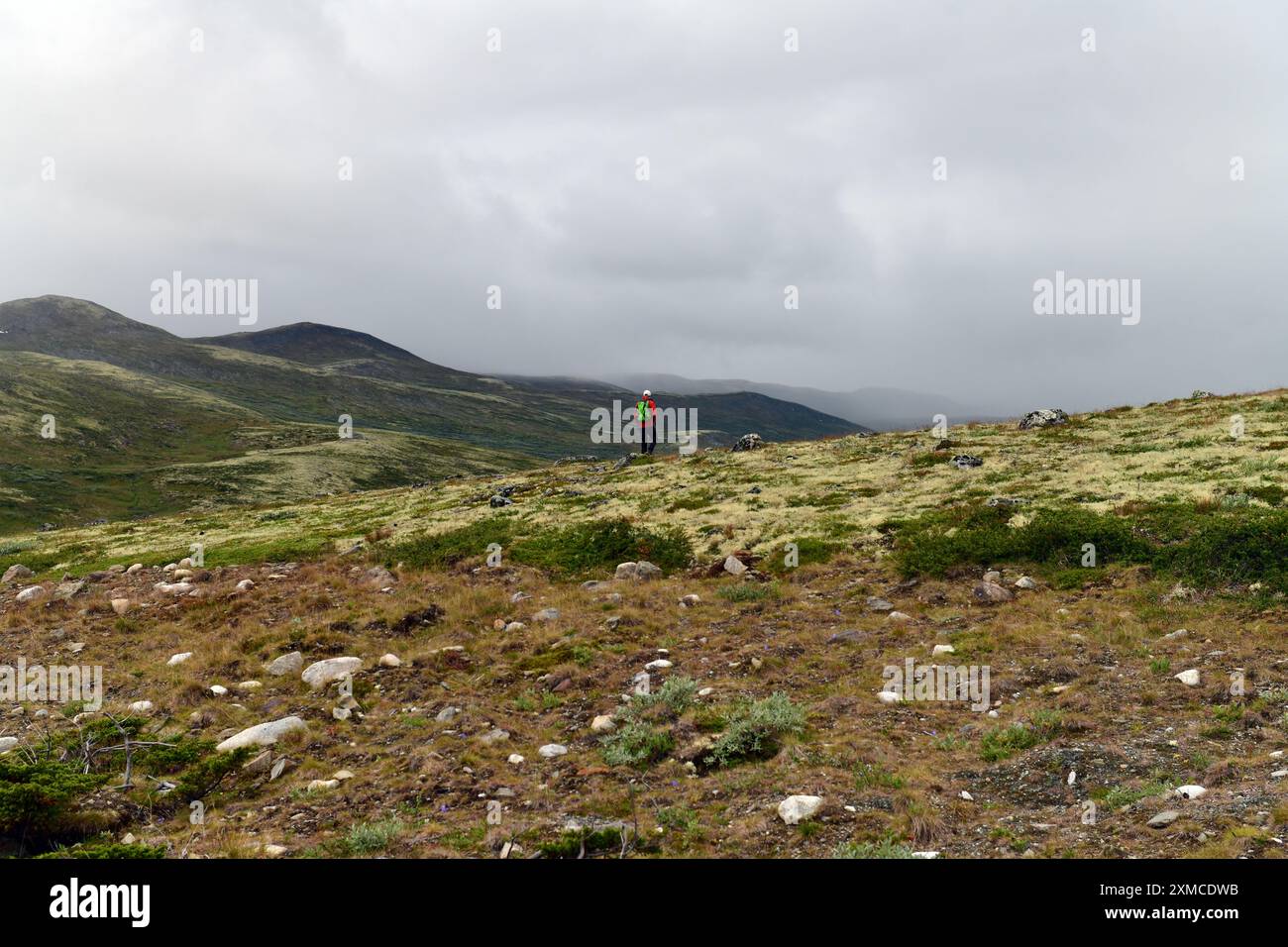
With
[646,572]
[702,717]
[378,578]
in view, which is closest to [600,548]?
[646,572]

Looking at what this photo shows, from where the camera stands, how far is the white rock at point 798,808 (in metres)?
8.11

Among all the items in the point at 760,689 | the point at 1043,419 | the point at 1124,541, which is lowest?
the point at 760,689

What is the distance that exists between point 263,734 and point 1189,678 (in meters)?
15.2

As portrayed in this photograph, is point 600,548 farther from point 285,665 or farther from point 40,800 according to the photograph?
point 40,800

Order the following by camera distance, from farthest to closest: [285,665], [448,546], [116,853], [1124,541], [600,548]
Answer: [448,546]
[600,548]
[1124,541]
[285,665]
[116,853]

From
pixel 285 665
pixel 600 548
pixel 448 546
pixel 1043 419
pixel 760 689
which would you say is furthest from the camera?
pixel 1043 419

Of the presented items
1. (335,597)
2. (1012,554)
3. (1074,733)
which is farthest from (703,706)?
(335,597)

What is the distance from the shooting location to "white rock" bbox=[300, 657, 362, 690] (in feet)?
45.6

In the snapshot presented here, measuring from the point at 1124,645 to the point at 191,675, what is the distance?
60.8ft

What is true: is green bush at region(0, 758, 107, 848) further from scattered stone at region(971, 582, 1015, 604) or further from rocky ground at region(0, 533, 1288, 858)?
scattered stone at region(971, 582, 1015, 604)

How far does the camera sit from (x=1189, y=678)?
11.0 meters

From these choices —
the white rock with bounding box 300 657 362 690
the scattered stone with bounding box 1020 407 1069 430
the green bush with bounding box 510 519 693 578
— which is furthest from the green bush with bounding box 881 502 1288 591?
the scattered stone with bounding box 1020 407 1069 430

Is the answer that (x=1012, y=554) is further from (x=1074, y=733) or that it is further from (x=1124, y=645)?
(x=1074, y=733)

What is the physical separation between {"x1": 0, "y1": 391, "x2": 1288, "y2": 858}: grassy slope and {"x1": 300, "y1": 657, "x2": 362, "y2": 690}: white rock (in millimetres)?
334
